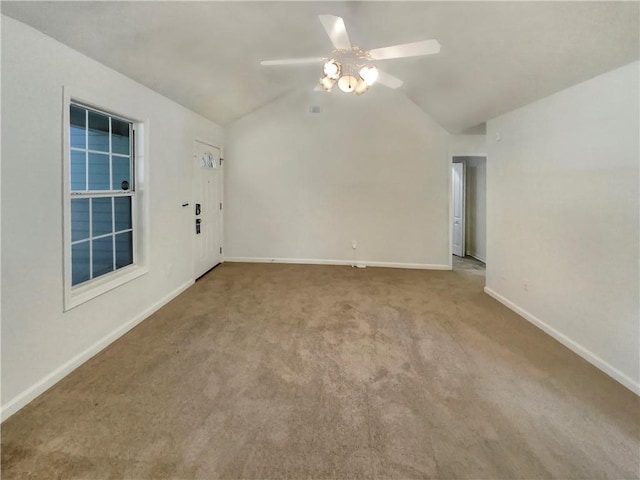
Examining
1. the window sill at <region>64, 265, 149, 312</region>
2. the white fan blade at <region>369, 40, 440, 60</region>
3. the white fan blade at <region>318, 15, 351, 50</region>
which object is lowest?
the window sill at <region>64, 265, 149, 312</region>

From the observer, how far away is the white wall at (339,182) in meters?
5.34

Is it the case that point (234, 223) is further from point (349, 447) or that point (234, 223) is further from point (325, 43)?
point (349, 447)

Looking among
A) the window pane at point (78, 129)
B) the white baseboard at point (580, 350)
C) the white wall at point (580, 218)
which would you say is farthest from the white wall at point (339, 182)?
the window pane at point (78, 129)

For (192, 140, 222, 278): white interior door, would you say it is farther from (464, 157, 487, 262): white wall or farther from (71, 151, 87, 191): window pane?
(464, 157, 487, 262): white wall

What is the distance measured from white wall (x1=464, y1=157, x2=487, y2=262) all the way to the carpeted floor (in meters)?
3.43

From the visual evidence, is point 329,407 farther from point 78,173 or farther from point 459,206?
point 459,206

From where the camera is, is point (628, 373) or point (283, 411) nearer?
point (283, 411)

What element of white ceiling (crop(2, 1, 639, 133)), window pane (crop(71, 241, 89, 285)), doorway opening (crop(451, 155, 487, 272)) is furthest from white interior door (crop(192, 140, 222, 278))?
doorway opening (crop(451, 155, 487, 272))

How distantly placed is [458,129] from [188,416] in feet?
16.9

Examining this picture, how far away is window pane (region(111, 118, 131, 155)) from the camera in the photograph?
3.02 m

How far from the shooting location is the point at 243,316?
339 centimetres

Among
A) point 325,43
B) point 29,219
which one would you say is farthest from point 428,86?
point 29,219

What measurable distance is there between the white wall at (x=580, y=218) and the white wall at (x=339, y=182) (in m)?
1.68

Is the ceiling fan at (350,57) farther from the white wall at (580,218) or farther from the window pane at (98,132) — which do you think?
the window pane at (98,132)
